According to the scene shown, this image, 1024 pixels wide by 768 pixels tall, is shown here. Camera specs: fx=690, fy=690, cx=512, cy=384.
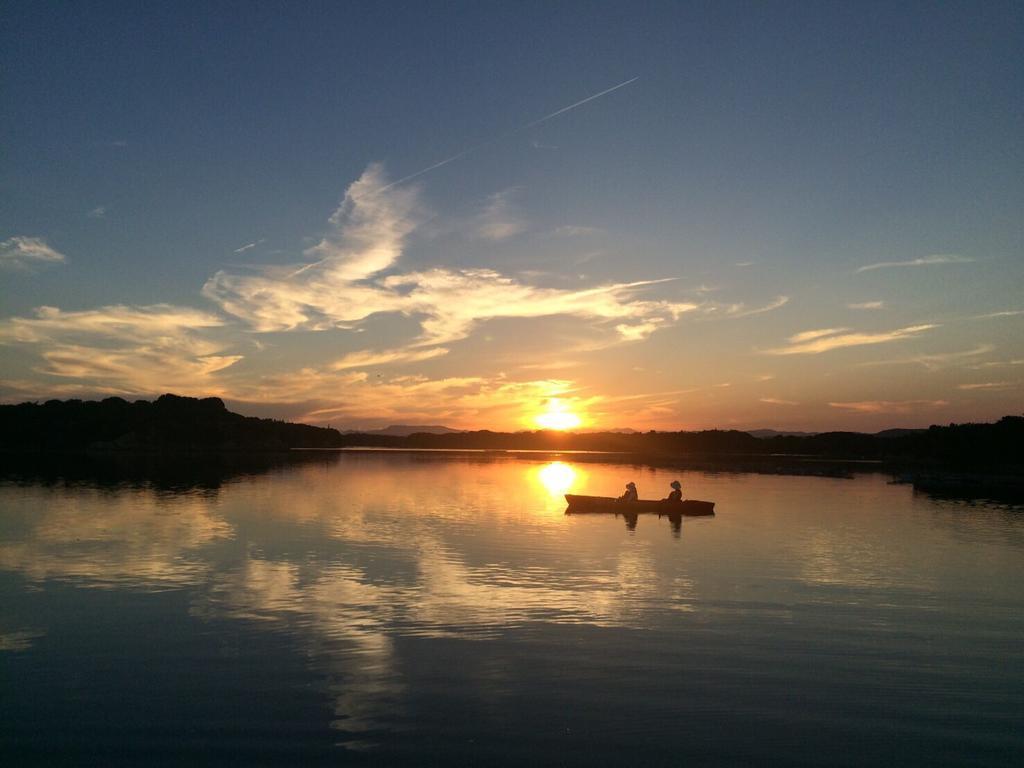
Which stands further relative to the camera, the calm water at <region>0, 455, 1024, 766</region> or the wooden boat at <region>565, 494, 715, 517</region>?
the wooden boat at <region>565, 494, 715, 517</region>

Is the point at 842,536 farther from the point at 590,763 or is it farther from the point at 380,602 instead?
the point at 590,763

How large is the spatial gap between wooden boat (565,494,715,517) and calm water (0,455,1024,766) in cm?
1197

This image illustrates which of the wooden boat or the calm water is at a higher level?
the wooden boat

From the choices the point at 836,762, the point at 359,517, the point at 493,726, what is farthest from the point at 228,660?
the point at 359,517

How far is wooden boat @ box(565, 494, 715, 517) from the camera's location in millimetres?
53969

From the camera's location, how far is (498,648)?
18.3 metres

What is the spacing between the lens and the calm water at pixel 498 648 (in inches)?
507

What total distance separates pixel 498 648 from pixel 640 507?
124 ft

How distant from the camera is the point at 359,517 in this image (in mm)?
49562

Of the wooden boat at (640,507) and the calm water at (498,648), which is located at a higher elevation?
the wooden boat at (640,507)

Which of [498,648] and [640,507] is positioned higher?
A: [640,507]

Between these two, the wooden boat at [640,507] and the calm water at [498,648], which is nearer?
the calm water at [498,648]

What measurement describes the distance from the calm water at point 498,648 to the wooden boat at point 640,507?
12.0 m

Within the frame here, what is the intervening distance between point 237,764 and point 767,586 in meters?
22.2
